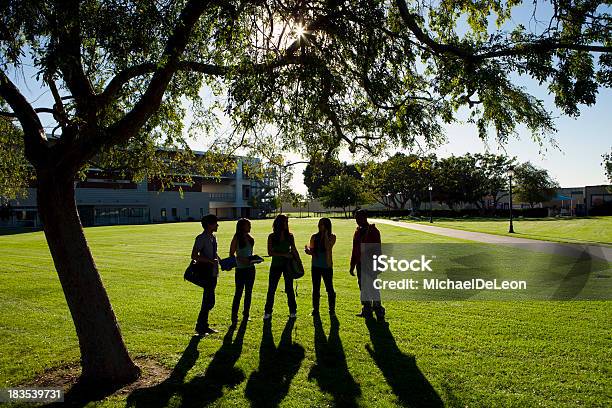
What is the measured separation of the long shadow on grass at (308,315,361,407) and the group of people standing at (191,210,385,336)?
1071 mm

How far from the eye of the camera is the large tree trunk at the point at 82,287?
5137mm

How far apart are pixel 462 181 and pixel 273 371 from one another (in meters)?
72.1

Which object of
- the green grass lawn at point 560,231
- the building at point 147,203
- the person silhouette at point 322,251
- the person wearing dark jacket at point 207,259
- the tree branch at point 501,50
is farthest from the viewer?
the building at point 147,203

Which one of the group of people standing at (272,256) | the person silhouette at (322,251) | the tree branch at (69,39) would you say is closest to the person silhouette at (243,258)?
the group of people standing at (272,256)

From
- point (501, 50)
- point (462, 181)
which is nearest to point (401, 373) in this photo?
point (501, 50)

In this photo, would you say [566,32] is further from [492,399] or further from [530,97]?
[492,399]

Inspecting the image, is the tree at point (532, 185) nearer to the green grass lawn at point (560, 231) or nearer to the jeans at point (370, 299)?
the green grass lawn at point (560, 231)

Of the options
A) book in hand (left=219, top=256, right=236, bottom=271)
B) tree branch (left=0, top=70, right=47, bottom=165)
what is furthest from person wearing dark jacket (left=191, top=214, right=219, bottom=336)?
tree branch (left=0, top=70, right=47, bottom=165)

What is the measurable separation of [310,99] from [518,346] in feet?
15.2

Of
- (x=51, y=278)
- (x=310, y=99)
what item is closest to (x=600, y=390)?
(x=310, y=99)

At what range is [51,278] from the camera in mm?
13430

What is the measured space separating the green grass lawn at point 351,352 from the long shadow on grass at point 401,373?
2 cm

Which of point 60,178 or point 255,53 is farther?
point 255,53

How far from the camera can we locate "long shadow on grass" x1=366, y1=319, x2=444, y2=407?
4707 millimetres
